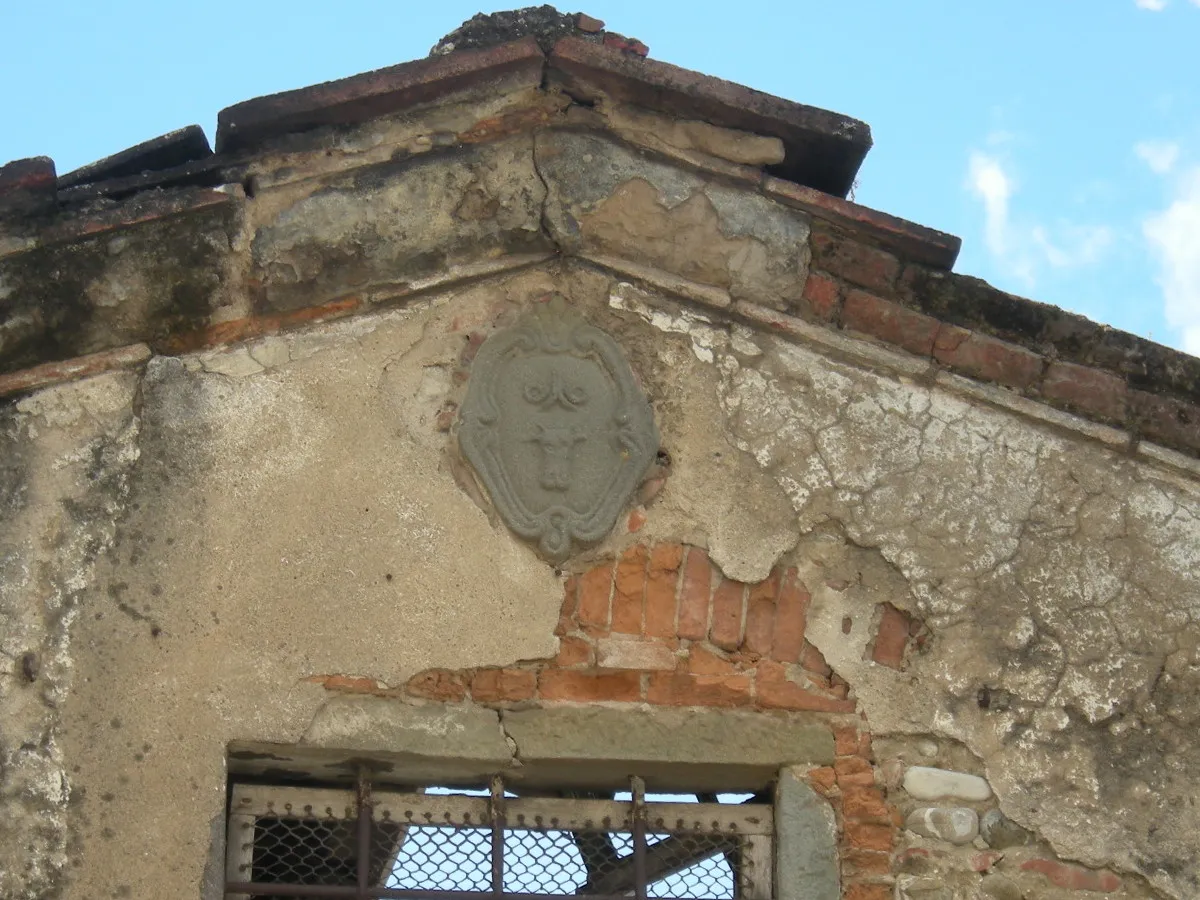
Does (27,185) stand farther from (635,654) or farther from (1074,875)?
(1074,875)

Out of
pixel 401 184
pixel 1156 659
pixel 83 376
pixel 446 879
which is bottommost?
pixel 446 879

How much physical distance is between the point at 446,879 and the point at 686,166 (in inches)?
73.6

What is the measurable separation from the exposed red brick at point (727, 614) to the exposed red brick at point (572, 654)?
0.99 ft

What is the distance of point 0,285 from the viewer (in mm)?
4039

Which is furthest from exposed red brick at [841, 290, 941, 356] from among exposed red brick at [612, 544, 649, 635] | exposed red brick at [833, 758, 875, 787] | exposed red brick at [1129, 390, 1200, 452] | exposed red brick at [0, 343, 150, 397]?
exposed red brick at [0, 343, 150, 397]

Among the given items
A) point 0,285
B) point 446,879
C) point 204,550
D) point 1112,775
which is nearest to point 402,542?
point 204,550

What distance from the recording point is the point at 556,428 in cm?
430

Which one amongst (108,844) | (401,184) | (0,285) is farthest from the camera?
(401,184)

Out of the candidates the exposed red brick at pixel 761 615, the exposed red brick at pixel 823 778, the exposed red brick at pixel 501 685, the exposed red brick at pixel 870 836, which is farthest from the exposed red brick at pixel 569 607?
the exposed red brick at pixel 870 836

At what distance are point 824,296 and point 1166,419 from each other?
0.92 meters

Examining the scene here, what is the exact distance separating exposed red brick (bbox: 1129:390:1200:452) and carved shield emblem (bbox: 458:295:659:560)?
123 centimetres

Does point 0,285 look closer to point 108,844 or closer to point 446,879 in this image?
point 108,844

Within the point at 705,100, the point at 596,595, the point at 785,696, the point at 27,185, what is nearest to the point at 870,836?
the point at 785,696

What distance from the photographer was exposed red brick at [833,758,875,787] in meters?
4.12
